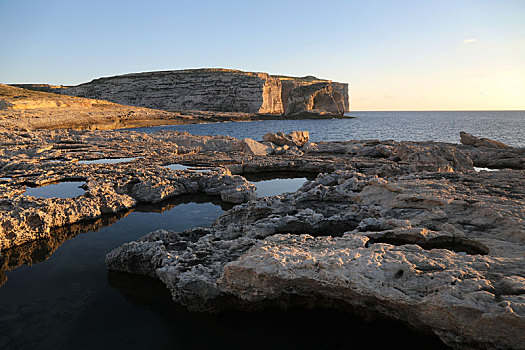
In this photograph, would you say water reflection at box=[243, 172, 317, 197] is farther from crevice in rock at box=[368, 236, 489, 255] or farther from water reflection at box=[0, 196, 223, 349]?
crevice in rock at box=[368, 236, 489, 255]

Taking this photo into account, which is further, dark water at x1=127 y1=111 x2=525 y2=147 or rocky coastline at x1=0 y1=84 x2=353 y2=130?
dark water at x1=127 y1=111 x2=525 y2=147

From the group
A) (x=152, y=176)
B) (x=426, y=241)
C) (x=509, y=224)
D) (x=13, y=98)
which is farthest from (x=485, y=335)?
(x=13, y=98)


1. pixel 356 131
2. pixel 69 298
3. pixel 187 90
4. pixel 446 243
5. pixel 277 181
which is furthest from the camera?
pixel 187 90

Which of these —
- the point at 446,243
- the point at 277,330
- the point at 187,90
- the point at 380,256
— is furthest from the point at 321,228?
the point at 187,90

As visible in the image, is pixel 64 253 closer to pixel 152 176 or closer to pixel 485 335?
pixel 152 176

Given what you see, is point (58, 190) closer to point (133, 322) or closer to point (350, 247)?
point (133, 322)

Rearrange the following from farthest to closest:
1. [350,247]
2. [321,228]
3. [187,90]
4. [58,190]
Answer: [187,90]
[58,190]
[321,228]
[350,247]

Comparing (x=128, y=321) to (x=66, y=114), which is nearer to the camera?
(x=128, y=321)

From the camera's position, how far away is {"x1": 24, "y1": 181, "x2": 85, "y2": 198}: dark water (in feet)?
42.7

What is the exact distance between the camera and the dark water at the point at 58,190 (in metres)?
13.0

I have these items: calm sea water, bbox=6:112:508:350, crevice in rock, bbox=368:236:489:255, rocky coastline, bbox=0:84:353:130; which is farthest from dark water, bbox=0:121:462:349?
rocky coastline, bbox=0:84:353:130

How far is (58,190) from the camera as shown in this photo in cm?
1378

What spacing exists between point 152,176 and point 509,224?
13.2 meters

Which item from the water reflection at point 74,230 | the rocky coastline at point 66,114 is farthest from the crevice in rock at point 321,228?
the rocky coastline at point 66,114
